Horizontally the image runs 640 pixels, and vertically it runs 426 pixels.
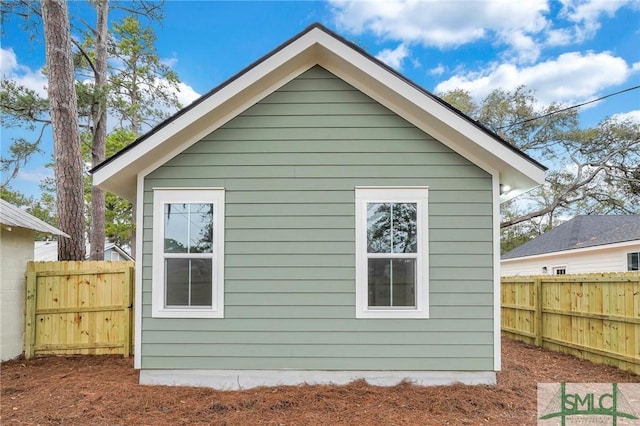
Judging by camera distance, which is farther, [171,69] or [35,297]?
[171,69]

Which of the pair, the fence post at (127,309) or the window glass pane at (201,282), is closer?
the window glass pane at (201,282)

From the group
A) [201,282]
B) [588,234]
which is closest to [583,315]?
[201,282]

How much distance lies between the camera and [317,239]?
496 cm

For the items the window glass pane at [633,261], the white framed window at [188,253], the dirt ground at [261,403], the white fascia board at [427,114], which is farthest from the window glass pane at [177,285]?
the window glass pane at [633,261]

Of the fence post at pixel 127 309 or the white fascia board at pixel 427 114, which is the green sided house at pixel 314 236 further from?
the fence post at pixel 127 309

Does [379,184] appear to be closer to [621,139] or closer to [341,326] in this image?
[341,326]

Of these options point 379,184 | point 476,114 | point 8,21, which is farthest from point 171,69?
point 476,114

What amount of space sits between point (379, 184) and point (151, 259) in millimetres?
3104

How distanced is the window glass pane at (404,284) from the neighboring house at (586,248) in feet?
33.0

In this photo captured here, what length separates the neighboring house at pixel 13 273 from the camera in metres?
6.21

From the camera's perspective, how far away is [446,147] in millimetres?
4996

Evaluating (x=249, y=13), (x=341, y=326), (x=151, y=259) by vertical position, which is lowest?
(x=341, y=326)

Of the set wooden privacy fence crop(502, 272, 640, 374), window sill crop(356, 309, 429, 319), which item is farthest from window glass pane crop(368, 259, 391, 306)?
wooden privacy fence crop(502, 272, 640, 374)

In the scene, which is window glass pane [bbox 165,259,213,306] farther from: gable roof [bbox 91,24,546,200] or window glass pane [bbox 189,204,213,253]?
gable roof [bbox 91,24,546,200]
